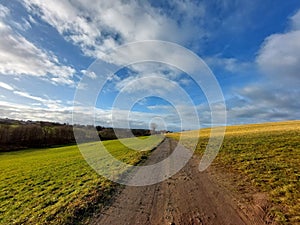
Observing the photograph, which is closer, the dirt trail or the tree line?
the dirt trail

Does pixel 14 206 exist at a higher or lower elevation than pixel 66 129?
lower

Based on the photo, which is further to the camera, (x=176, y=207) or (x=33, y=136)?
(x=33, y=136)

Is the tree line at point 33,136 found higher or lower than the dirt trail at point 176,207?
higher

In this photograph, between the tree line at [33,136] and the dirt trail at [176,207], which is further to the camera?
the tree line at [33,136]

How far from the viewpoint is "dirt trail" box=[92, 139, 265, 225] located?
611 centimetres

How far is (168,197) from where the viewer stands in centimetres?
825

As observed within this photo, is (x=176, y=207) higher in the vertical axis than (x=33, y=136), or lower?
lower

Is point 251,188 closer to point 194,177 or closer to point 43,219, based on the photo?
point 194,177

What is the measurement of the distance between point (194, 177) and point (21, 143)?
7766 centimetres

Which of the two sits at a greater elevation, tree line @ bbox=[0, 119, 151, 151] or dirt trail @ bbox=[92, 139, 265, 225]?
tree line @ bbox=[0, 119, 151, 151]

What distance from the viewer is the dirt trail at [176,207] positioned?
6.11 meters

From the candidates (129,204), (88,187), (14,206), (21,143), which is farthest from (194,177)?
(21,143)

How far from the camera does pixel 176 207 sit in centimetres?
714

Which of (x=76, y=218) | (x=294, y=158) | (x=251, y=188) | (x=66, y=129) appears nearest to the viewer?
(x=76, y=218)
